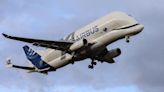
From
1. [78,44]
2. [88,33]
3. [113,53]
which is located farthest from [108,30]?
[113,53]

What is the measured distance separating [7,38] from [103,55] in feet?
73.4

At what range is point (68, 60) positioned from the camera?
165 meters

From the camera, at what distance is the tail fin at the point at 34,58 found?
568 ft

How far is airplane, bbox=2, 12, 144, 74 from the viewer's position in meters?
158

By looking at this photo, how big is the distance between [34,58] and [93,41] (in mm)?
21922

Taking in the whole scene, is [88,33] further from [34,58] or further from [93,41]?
[34,58]

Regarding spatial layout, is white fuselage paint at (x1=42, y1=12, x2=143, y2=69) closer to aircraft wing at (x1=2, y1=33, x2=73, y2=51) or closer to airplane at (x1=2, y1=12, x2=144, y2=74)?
airplane at (x1=2, y1=12, x2=144, y2=74)

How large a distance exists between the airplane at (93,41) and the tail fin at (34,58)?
2.48m

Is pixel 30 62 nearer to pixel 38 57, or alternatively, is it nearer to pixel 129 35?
pixel 38 57

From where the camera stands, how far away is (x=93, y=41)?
159 m

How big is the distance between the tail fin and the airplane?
2.48 metres

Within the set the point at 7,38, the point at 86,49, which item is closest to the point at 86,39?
the point at 86,49

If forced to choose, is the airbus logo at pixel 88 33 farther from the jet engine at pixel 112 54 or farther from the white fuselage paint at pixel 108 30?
the jet engine at pixel 112 54

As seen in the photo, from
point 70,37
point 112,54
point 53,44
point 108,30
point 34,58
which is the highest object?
point 108,30
